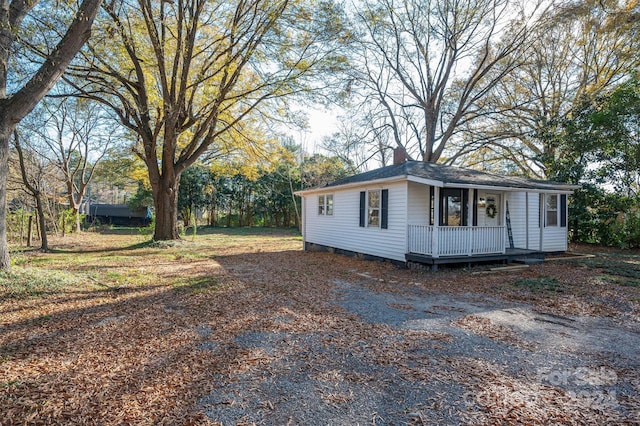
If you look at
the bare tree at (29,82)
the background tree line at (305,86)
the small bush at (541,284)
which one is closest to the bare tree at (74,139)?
the background tree line at (305,86)

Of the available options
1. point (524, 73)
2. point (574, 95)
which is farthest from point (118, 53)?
point (574, 95)

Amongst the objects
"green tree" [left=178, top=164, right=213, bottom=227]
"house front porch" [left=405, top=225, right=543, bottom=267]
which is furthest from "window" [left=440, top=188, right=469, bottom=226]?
"green tree" [left=178, top=164, right=213, bottom=227]

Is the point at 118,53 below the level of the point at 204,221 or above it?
above

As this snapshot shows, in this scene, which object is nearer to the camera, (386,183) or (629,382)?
(629,382)

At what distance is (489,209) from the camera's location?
1106 cm

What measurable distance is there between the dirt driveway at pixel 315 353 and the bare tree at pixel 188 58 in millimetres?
7641

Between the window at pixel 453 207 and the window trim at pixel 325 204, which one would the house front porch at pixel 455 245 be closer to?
the window at pixel 453 207

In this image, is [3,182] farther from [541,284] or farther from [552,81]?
[552,81]

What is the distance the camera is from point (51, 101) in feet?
40.2

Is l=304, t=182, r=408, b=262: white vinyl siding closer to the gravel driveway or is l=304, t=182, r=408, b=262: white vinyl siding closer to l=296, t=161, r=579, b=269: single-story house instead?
l=296, t=161, r=579, b=269: single-story house

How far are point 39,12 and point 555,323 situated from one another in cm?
1262

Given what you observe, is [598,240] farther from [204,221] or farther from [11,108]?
[204,221]

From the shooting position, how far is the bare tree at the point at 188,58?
35.2 ft

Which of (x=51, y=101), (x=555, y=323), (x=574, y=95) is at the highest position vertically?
(x=574, y=95)
